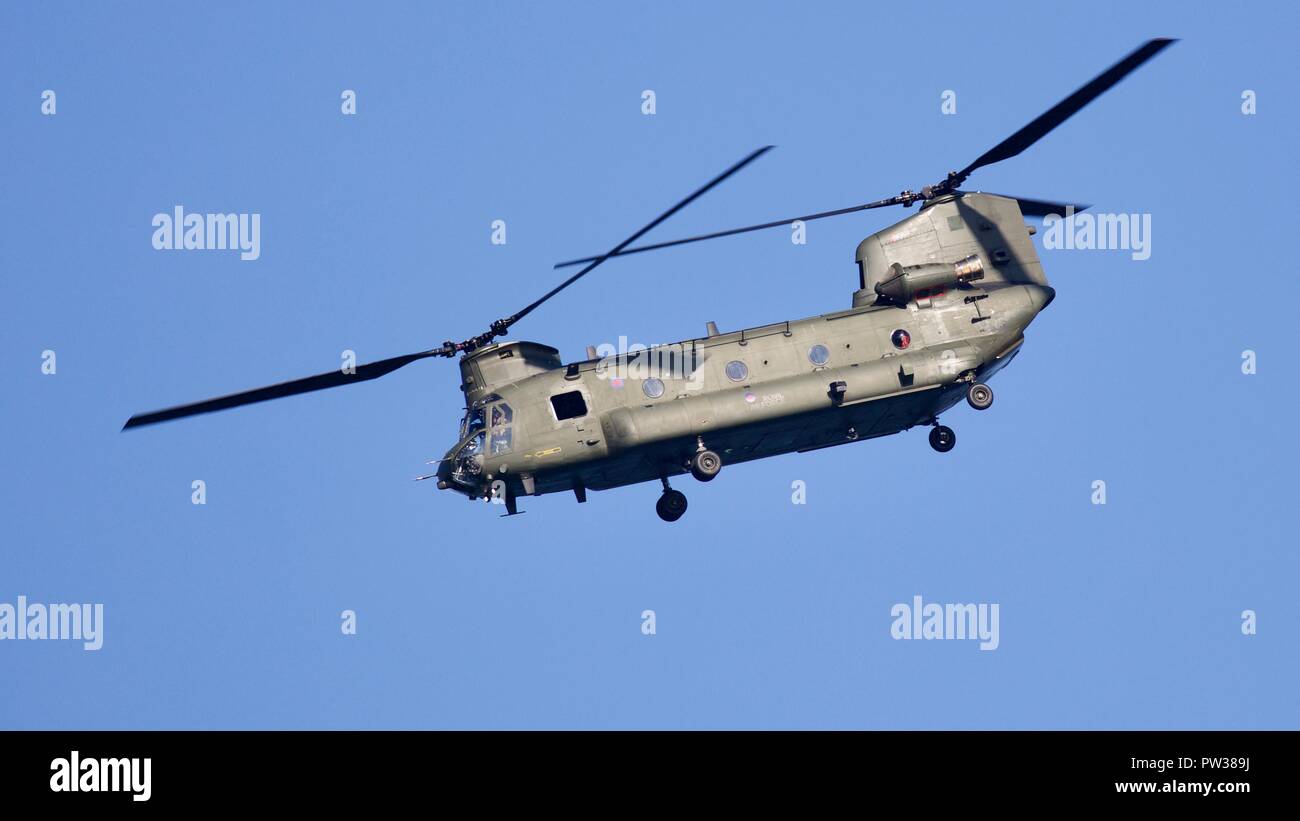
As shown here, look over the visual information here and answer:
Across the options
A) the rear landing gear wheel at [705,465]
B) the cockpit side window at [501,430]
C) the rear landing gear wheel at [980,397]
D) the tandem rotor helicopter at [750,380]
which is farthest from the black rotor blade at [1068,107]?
the cockpit side window at [501,430]

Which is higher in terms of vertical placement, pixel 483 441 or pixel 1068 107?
pixel 1068 107

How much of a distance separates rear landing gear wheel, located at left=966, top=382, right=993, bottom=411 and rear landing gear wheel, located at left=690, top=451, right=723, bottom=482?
17.8 feet

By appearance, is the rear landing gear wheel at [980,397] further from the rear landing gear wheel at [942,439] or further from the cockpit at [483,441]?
the cockpit at [483,441]

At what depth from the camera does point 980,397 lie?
1598 inches

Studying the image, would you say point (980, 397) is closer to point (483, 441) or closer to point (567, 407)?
point (567, 407)

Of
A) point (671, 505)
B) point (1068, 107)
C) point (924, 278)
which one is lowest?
point (671, 505)

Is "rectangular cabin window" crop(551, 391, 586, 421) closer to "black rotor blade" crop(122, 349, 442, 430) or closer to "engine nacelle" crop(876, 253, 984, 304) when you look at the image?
"black rotor blade" crop(122, 349, 442, 430)

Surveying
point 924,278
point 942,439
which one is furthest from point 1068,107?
point 942,439

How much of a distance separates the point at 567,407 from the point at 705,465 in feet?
9.70

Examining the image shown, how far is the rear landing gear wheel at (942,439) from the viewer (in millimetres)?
41562

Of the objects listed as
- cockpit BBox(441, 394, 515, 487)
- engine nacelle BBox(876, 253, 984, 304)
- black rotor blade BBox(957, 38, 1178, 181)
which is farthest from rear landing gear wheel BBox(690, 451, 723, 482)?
black rotor blade BBox(957, 38, 1178, 181)

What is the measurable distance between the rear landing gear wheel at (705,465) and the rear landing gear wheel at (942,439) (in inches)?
200

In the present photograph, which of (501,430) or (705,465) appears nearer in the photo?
(705,465)
